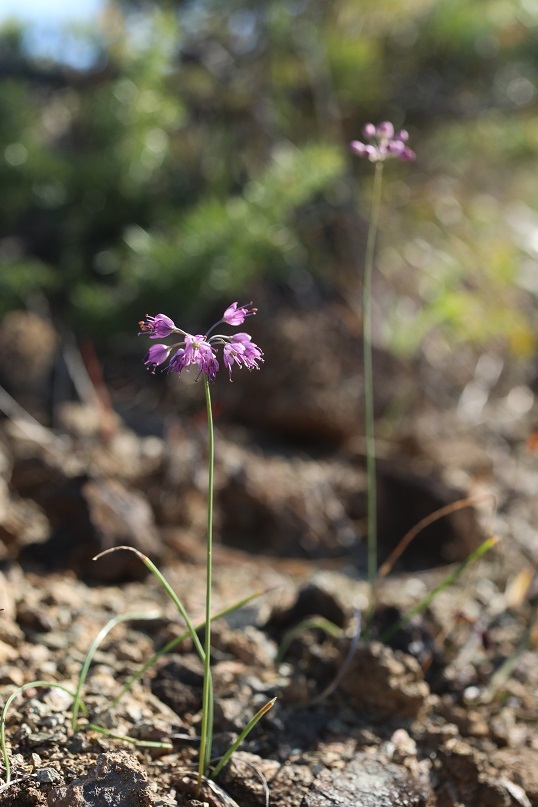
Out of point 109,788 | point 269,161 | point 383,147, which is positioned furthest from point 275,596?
point 269,161

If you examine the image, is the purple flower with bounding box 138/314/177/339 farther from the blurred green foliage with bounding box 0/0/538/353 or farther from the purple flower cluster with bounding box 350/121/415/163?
the blurred green foliage with bounding box 0/0/538/353

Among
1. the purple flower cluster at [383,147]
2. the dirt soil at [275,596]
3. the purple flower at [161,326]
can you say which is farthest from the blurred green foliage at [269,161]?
the purple flower at [161,326]

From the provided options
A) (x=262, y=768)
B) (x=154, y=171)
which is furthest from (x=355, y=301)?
(x=262, y=768)

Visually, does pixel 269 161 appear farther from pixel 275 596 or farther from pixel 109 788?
pixel 109 788

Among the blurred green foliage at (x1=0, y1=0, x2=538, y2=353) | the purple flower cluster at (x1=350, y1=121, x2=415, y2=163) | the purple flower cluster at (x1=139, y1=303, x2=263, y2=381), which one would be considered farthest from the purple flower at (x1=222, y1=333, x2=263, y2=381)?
the blurred green foliage at (x1=0, y1=0, x2=538, y2=353)

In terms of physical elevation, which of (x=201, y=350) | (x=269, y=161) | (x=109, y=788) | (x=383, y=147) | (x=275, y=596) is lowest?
(x=275, y=596)
